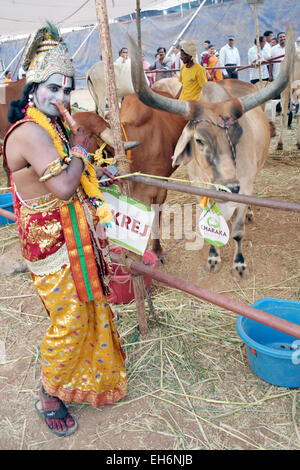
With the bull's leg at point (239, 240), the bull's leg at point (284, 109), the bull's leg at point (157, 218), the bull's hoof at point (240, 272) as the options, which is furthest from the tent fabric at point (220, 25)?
the bull's hoof at point (240, 272)

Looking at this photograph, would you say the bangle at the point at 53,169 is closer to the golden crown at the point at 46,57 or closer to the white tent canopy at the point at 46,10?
the golden crown at the point at 46,57

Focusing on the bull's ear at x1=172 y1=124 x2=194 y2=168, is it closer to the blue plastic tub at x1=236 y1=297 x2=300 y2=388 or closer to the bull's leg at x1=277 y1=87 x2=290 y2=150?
the blue plastic tub at x1=236 y1=297 x2=300 y2=388

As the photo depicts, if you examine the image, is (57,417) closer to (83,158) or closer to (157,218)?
(83,158)

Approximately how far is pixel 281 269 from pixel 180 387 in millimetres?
1636

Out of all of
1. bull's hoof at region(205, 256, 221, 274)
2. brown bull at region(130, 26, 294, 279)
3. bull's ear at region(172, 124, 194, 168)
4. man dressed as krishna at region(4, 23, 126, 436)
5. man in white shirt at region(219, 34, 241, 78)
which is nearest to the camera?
man dressed as krishna at region(4, 23, 126, 436)

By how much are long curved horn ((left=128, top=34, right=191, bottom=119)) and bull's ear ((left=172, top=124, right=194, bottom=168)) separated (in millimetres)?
120

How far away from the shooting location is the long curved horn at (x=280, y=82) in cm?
236

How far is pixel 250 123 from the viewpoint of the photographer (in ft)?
11.6

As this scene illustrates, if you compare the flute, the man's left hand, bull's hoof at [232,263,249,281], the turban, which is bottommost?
bull's hoof at [232,263,249,281]

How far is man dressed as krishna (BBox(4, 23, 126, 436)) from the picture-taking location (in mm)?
1567

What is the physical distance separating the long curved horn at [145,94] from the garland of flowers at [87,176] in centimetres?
63

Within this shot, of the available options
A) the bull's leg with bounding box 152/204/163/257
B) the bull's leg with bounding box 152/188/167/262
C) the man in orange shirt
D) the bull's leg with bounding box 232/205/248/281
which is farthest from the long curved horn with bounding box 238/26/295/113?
the man in orange shirt
